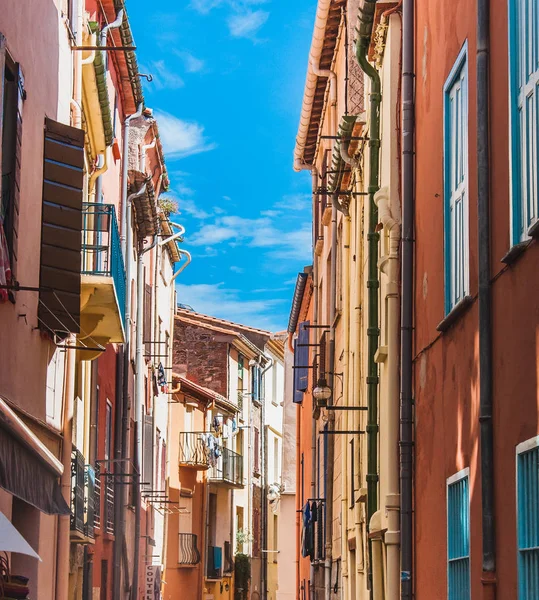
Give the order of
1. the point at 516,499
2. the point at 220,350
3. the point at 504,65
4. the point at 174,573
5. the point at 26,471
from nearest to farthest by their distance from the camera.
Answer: the point at 516,499
the point at 504,65
the point at 26,471
the point at 174,573
the point at 220,350

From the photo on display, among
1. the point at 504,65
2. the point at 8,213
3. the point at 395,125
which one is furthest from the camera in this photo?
the point at 395,125

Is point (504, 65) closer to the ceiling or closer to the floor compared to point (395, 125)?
closer to the floor

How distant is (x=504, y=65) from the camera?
299 inches

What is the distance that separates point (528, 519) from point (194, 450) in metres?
35.3

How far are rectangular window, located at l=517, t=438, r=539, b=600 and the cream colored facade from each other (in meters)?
5.11

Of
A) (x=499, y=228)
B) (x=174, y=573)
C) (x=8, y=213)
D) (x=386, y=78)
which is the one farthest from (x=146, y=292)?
(x=499, y=228)

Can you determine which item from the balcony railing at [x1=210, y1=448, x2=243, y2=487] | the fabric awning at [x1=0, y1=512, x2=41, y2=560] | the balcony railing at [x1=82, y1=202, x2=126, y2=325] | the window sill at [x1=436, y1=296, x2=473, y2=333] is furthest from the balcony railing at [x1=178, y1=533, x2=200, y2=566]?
the fabric awning at [x1=0, y1=512, x2=41, y2=560]

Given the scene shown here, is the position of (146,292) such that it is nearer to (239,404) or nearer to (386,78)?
(386,78)

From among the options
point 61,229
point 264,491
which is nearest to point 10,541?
point 61,229

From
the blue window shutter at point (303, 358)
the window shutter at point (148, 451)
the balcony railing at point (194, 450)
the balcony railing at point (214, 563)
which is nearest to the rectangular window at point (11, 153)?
the blue window shutter at point (303, 358)

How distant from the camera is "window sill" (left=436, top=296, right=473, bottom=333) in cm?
847

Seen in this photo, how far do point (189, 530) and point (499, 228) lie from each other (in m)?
35.8

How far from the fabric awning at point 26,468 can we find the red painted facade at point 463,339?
10.1 feet

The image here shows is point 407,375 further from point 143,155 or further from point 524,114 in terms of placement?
point 143,155
